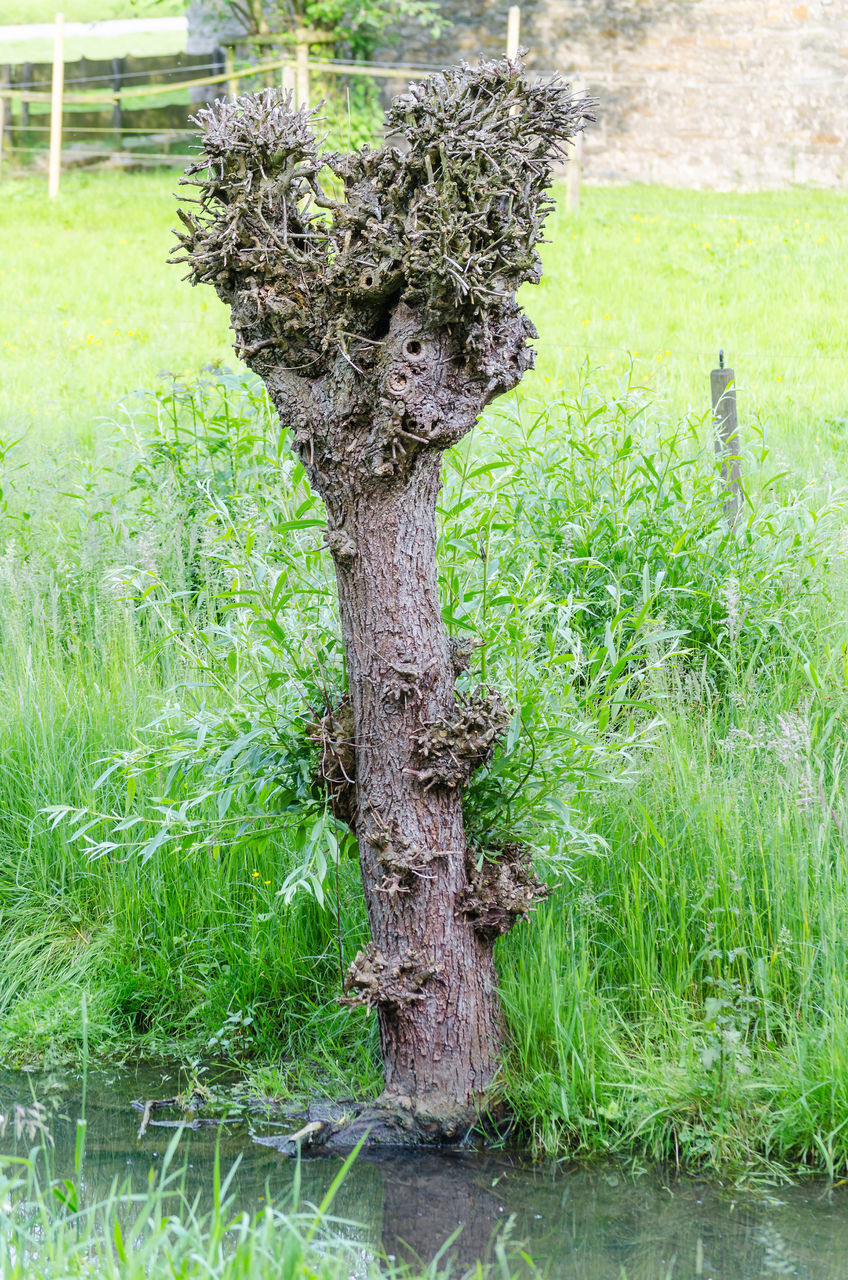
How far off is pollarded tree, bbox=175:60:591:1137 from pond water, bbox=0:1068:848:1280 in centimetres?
20

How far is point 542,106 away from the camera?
113 inches

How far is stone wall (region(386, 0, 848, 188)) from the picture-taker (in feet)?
58.7

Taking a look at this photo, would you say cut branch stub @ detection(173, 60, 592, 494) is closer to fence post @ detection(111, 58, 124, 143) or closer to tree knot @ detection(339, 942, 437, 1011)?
tree knot @ detection(339, 942, 437, 1011)

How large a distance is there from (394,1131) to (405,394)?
1884mm

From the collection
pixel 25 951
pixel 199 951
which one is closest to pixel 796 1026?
pixel 199 951

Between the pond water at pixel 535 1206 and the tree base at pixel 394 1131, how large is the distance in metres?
0.04

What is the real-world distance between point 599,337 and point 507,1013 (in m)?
6.90

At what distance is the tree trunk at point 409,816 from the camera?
121 inches

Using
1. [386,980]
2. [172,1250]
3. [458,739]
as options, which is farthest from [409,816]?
[172,1250]

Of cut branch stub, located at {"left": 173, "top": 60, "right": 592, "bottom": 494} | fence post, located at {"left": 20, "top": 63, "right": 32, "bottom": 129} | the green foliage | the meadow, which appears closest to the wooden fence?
fence post, located at {"left": 20, "top": 63, "right": 32, "bottom": 129}

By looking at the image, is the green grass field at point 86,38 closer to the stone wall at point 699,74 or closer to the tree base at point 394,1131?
the stone wall at point 699,74

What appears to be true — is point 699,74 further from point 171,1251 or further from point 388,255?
point 171,1251

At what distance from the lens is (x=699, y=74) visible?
18219 millimetres

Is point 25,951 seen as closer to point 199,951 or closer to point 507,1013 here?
point 199,951
